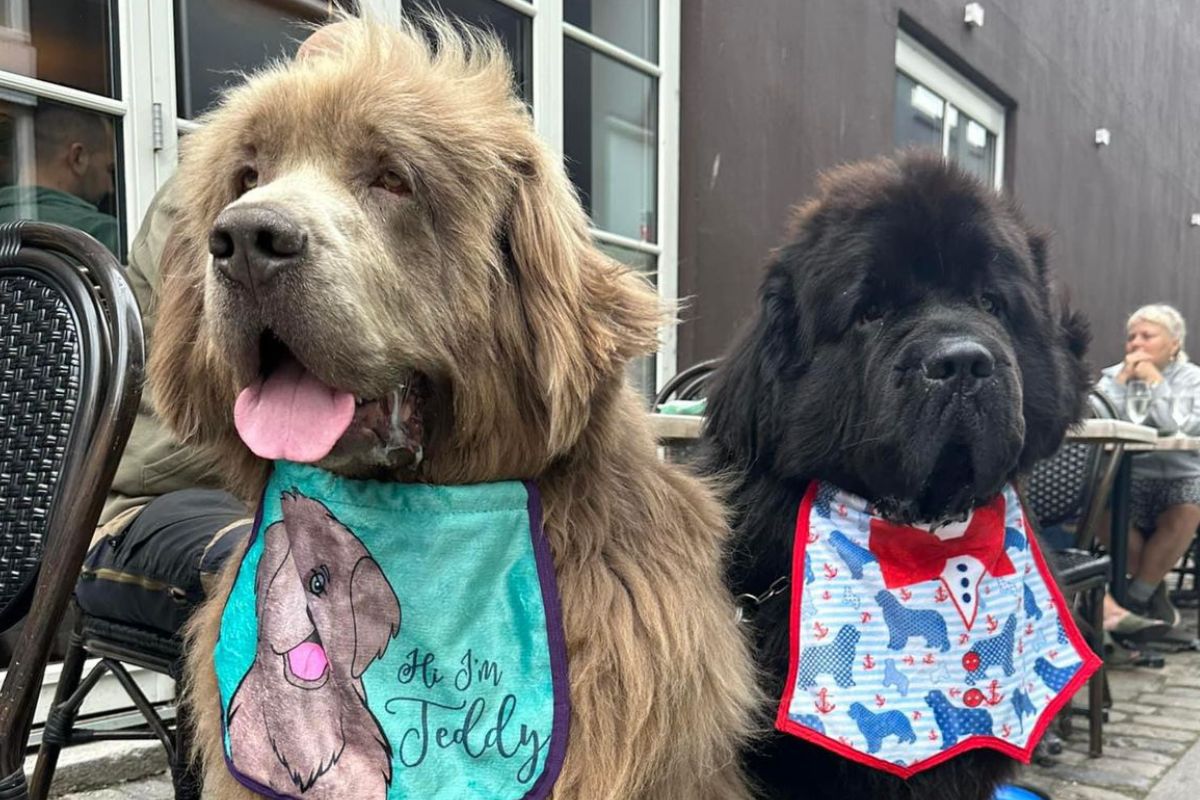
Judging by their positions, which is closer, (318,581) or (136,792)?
(318,581)

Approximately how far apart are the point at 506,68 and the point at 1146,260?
56.3 ft

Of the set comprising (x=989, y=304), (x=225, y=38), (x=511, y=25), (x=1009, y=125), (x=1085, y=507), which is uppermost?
(x=1009, y=125)

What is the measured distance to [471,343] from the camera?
1503mm

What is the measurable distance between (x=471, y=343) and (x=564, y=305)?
152 mm

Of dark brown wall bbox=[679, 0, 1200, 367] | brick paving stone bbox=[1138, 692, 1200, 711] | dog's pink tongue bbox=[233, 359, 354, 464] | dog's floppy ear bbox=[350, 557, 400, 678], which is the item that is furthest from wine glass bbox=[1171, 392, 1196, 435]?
dog's pink tongue bbox=[233, 359, 354, 464]

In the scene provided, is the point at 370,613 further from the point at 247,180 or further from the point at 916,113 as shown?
the point at 916,113

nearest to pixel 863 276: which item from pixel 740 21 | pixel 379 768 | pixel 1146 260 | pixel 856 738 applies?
pixel 856 738

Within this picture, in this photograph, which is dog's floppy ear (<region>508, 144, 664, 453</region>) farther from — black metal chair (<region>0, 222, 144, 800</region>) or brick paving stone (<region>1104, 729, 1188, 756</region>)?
brick paving stone (<region>1104, 729, 1188, 756</region>)

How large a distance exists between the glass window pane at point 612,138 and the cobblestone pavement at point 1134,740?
3.58m

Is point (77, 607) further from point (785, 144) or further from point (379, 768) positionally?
point (785, 144)

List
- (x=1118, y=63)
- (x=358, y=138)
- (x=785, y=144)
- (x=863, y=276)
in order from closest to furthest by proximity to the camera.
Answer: (x=358, y=138) < (x=863, y=276) < (x=785, y=144) < (x=1118, y=63)

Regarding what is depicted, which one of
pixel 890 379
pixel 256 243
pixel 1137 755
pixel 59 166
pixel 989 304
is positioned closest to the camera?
pixel 256 243

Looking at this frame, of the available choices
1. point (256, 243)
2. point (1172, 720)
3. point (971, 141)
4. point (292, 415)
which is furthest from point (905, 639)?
point (971, 141)

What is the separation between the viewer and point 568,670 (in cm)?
150
